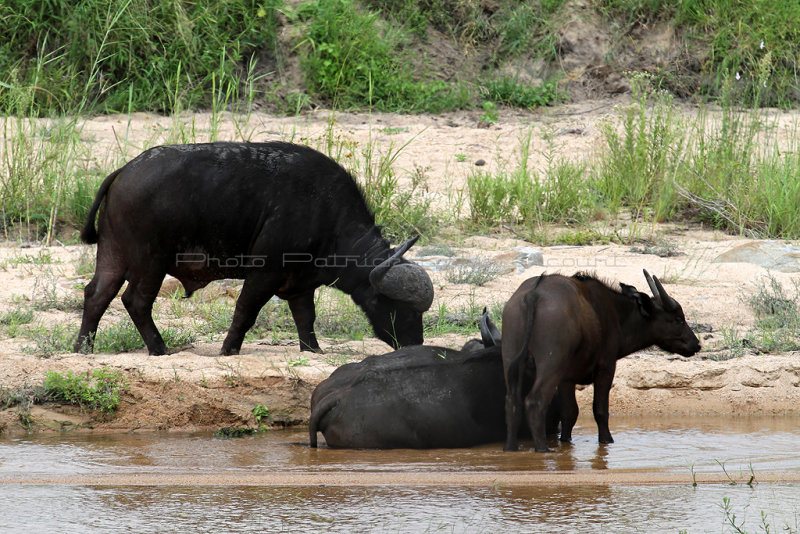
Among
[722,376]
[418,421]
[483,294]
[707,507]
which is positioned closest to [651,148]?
[483,294]

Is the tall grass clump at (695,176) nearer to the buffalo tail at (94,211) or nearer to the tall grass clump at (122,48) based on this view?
the tall grass clump at (122,48)

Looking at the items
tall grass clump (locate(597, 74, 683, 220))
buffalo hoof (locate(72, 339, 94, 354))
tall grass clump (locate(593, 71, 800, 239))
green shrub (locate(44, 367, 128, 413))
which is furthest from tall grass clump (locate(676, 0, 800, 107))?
green shrub (locate(44, 367, 128, 413))

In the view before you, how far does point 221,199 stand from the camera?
7383 millimetres

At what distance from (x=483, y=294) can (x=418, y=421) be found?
3.35 m

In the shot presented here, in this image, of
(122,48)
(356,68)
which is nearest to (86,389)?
(122,48)

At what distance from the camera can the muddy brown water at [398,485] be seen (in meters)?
4.27

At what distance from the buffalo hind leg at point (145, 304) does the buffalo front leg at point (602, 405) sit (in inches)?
126

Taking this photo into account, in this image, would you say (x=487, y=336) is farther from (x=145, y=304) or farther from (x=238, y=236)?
(x=145, y=304)

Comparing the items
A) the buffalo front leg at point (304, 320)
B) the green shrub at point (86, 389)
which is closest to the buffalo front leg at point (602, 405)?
the buffalo front leg at point (304, 320)

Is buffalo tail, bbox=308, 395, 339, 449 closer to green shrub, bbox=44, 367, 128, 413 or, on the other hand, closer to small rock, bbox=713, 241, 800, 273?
green shrub, bbox=44, 367, 128, 413

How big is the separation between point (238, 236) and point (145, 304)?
0.84 meters

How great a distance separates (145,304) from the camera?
7457 mm

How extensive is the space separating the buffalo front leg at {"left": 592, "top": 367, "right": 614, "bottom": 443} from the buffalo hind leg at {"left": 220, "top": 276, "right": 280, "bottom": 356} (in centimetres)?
266

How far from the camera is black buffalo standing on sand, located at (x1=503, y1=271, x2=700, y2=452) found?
563 cm
